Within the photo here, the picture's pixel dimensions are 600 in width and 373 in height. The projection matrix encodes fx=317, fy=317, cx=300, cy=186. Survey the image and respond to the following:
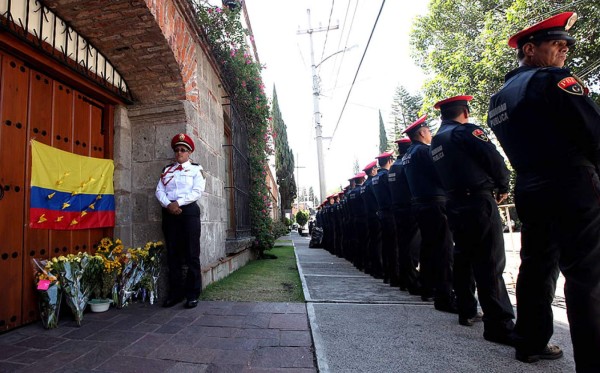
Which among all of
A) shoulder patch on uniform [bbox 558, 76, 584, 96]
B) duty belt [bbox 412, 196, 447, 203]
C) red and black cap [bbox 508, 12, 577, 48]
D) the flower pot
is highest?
red and black cap [bbox 508, 12, 577, 48]

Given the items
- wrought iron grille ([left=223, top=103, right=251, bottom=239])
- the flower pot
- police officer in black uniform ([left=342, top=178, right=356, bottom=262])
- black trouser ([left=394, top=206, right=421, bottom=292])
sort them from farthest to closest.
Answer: police officer in black uniform ([left=342, top=178, right=356, bottom=262]) < wrought iron grille ([left=223, top=103, right=251, bottom=239]) < black trouser ([left=394, top=206, right=421, bottom=292]) < the flower pot

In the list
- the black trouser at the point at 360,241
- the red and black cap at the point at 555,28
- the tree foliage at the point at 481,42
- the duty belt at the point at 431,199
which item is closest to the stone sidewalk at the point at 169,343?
the duty belt at the point at 431,199

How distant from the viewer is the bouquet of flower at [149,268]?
3.53m

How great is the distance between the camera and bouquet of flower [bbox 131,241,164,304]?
3527 mm

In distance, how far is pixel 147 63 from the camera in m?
3.66

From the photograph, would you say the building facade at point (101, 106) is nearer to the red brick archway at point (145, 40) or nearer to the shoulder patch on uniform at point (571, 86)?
the red brick archway at point (145, 40)

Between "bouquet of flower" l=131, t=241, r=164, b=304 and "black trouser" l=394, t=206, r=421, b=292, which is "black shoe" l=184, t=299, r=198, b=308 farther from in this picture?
"black trouser" l=394, t=206, r=421, b=292

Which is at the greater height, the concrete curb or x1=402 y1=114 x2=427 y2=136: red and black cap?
x1=402 y1=114 x2=427 y2=136: red and black cap

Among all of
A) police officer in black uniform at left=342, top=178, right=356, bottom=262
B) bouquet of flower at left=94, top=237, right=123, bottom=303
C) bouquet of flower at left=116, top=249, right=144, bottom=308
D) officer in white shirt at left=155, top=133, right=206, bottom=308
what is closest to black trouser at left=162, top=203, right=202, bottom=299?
officer in white shirt at left=155, top=133, right=206, bottom=308

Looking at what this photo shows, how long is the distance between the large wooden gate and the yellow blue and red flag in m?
0.07

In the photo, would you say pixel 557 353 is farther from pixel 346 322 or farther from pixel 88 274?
pixel 88 274

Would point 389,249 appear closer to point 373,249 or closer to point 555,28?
point 373,249

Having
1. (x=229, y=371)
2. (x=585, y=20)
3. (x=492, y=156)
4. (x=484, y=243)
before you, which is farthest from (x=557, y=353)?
(x=585, y=20)

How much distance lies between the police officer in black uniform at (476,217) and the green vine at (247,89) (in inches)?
159
